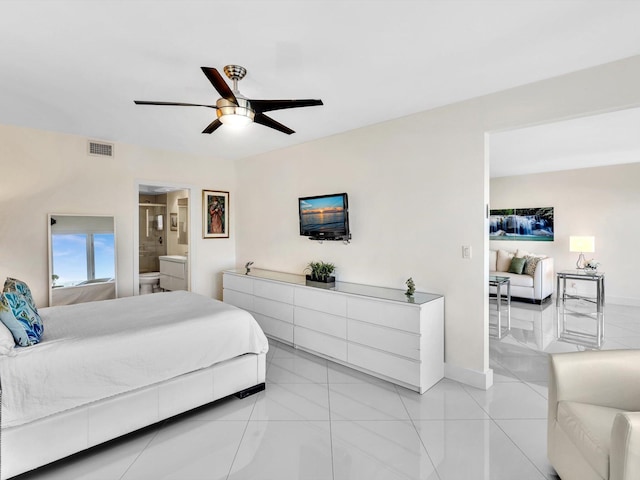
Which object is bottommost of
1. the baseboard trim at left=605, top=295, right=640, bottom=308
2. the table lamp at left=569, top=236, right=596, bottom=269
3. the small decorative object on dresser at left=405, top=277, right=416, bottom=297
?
the baseboard trim at left=605, top=295, right=640, bottom=308

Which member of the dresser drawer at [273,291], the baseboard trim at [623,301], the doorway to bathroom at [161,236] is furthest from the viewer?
the doorway to bathroom at [161,236]

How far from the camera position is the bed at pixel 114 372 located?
75.6 inches

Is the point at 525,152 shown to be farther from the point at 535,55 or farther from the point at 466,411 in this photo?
the point at 466,411

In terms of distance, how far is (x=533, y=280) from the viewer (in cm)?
603

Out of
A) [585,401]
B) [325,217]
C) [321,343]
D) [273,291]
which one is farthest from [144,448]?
[325,217]

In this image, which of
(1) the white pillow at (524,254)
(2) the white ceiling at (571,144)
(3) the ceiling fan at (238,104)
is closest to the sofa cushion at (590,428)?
(3) the ceiling fan at (238,104)

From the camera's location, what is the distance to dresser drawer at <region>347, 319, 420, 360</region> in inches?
115

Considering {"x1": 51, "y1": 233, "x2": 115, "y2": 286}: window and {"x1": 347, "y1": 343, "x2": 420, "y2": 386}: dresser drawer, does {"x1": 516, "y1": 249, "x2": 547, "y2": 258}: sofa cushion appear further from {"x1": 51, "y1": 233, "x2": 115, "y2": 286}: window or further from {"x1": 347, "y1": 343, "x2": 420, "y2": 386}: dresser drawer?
{"x1": 51, "y1": 233, "x2": 115, "y2": 286}: window

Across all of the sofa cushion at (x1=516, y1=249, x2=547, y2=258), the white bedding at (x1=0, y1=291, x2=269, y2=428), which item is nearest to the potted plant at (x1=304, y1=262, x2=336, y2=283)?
the white bedding at (x1=0, y1=291, x2=269, y2=428)

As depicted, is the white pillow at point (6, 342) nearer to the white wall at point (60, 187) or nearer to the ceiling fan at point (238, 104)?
the ceiling fan at point (238, 104)

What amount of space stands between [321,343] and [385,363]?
825 millimetres

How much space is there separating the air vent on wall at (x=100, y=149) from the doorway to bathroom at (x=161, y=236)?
6.31ft

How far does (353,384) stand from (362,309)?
0.70 m

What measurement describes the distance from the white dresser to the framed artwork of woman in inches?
57.6
